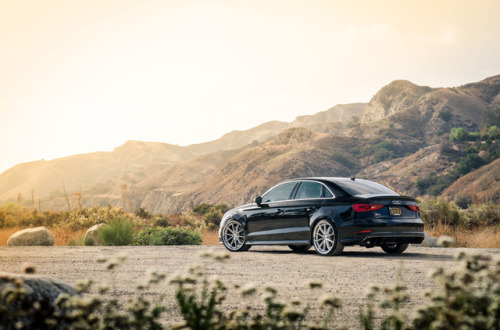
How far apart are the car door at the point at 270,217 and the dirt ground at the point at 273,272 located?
3.55 feet

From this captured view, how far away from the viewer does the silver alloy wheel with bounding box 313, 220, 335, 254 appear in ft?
37.2

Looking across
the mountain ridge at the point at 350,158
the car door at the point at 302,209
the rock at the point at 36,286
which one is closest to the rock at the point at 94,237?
the car door at the point at 302,209

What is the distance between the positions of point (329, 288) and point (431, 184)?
8833cm

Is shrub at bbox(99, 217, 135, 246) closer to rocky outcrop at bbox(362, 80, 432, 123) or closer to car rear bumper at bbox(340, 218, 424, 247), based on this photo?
car rear bumper at bbox(340, 218, 424, 247)

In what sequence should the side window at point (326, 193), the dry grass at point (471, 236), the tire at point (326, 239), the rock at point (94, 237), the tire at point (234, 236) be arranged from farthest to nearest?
the rock at point (94, 237) < the dry grass at point (471, 236) < the tire at point (234, 236) < the side window at point (326, 193) < the tire at point (326, 239)

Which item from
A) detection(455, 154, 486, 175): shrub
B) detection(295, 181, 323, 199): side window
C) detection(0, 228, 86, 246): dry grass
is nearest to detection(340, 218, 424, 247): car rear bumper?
detection(295, 181, 323, 199): side window

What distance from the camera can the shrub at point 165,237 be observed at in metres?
17.0

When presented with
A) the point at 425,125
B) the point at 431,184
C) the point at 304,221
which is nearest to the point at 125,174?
the point at 425,125

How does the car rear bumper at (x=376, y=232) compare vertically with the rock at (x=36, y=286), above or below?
below

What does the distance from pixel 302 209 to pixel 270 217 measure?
40.0 inches

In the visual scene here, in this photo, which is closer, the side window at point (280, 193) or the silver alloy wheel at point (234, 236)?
the side window at point (280, 193)

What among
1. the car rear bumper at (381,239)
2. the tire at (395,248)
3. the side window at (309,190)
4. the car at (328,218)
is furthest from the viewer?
the tire at (395,248)

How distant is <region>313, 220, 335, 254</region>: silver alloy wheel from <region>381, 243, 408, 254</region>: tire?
6.40 feet

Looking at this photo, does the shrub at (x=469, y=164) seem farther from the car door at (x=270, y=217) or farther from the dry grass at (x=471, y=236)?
the car door at (x=270, y=217)
